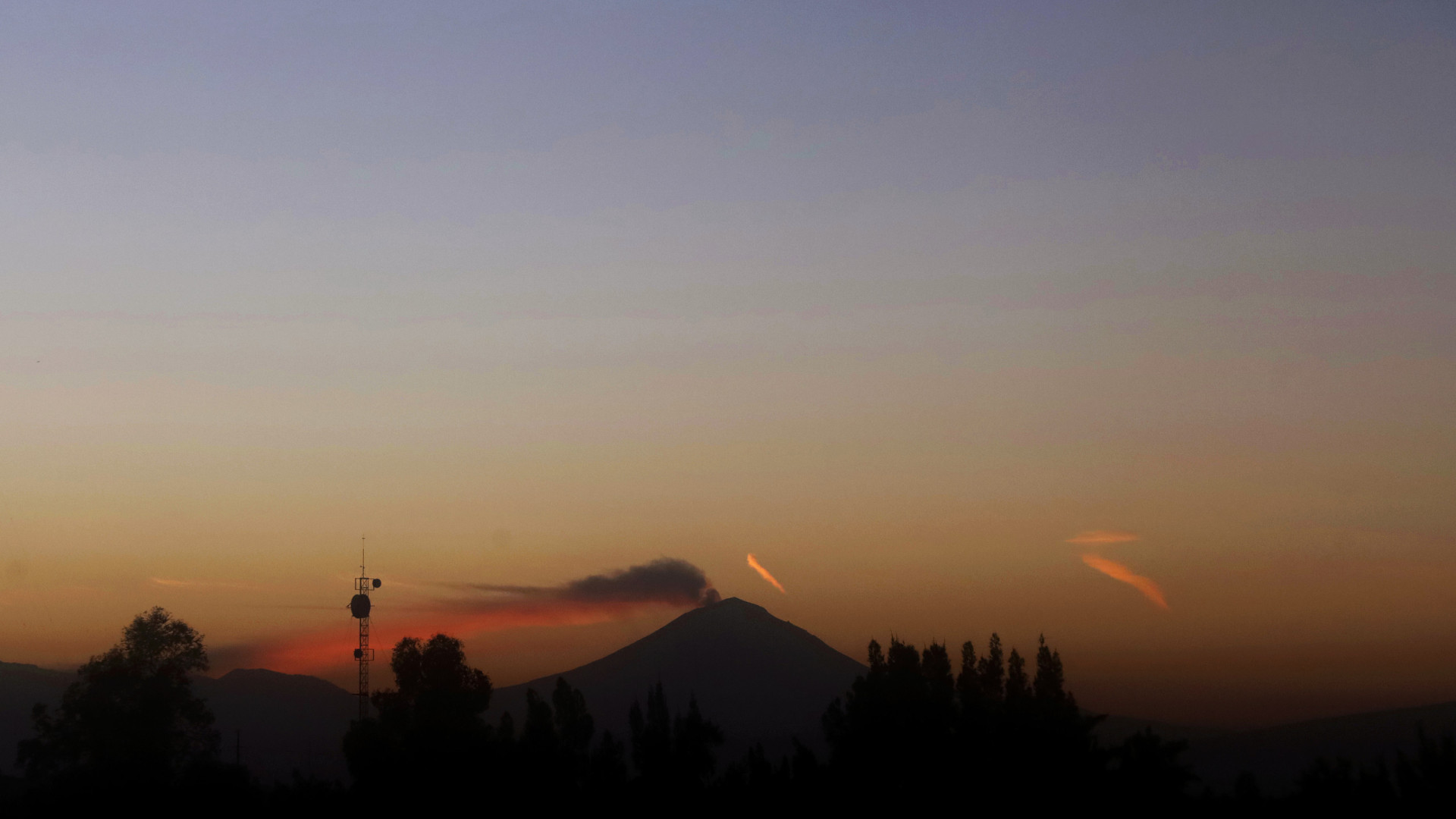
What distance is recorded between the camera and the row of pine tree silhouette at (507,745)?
85250mm

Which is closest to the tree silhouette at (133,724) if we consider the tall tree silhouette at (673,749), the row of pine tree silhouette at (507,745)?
the row of pine tree silhouette at (507,745)

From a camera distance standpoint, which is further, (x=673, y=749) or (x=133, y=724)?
(x=673, y=749)

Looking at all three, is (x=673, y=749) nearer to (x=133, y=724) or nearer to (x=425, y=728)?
(x=425, y=728)

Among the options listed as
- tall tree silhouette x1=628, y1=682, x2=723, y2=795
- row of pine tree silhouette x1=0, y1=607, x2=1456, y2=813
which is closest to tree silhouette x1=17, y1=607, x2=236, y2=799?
row of pine tree silhouette x1=0, y1=607, x2=1456, y2=813

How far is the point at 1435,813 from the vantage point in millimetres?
62844

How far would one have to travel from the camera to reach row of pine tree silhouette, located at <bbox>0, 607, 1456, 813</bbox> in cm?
8525

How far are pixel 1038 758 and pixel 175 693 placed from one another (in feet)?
193

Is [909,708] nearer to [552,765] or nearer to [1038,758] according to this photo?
[1038,758]

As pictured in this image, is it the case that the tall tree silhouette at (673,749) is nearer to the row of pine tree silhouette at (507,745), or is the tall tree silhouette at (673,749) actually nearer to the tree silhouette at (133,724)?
the row of pine tree silhouette at (507,745)

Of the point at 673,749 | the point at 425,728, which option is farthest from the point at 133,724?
the point at 673,749

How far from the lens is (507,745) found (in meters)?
99.1

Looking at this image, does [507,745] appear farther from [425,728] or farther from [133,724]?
[133,724]

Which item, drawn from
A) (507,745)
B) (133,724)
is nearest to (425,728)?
(507,745)

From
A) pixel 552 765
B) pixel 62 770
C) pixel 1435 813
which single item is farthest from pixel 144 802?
pixel 1435 813
